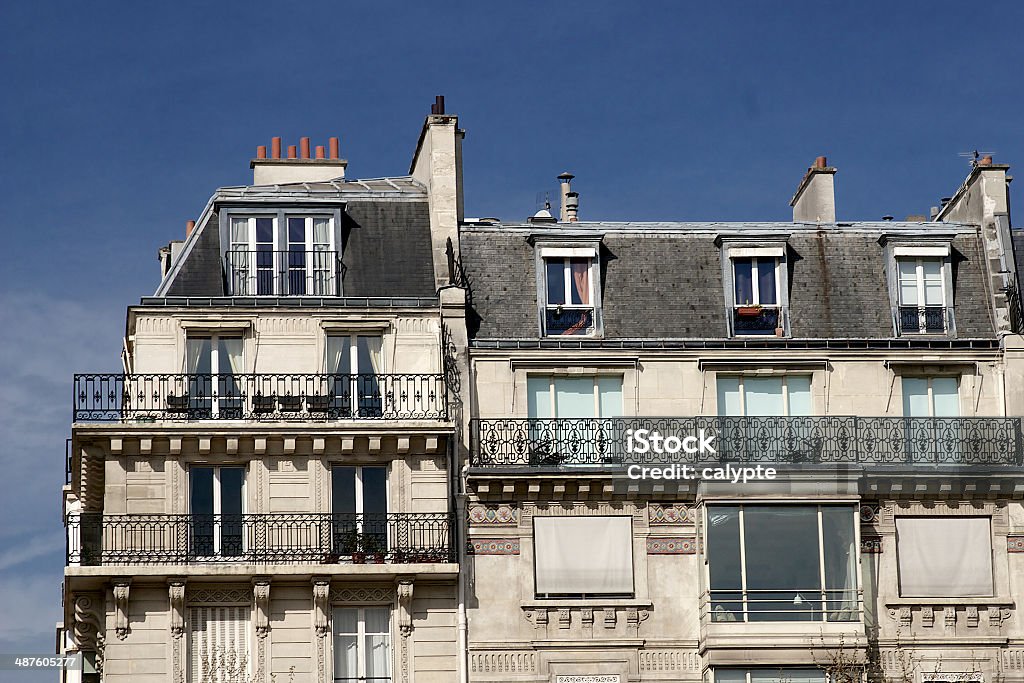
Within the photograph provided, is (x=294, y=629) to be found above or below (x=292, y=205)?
below

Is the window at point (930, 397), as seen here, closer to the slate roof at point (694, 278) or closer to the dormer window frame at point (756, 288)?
the slate roof at point (694, 278)

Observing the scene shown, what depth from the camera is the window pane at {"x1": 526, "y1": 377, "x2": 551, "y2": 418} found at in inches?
1501

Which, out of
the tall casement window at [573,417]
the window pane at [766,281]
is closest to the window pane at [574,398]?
the tall casement window at [573,417]

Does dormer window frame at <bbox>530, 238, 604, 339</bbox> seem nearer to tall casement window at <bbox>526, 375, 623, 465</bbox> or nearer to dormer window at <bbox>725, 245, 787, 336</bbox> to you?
tall casement window at <bbox>526, 375, 623, 465</bbox>

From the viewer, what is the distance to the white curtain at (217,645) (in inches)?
1412

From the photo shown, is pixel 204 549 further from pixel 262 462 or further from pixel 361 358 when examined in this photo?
pixel 361 358

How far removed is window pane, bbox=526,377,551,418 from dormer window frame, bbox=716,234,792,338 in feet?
11.5

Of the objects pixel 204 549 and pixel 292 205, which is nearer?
pixel 204 549

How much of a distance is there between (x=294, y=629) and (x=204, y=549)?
82.0 inches

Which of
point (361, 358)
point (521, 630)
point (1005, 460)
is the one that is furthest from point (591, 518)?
point (1005, 460)

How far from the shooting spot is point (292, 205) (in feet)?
128

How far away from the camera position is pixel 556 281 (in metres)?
39.3

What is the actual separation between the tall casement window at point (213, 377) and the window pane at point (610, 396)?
6.39 meters

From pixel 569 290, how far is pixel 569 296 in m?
0.13
